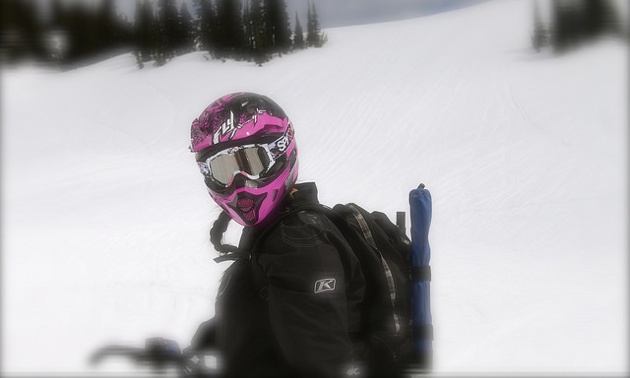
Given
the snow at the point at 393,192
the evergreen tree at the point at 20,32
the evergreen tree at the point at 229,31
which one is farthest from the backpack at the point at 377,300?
the evergreen tree at the point at 229,31

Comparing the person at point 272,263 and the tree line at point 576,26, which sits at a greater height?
the person at point 272,263

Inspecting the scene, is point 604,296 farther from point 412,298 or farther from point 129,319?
point 129,319

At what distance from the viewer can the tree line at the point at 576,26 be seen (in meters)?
26.3

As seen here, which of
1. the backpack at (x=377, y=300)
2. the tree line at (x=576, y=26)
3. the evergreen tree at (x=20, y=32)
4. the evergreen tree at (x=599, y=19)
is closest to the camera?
the backpack at (x=377, y=300)

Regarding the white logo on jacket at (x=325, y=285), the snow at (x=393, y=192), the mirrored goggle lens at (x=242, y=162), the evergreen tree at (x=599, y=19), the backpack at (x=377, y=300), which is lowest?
the snow at (x=393, y=192)

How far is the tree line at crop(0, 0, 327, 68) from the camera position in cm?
3603

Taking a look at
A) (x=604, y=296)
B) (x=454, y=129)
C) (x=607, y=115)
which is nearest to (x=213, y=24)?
(x=454, y=129)

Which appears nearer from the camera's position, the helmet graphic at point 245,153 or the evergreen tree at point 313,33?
the helmet graphic at point 245,153

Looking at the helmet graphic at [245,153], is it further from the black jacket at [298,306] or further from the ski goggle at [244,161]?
the black jacket at [298,306]

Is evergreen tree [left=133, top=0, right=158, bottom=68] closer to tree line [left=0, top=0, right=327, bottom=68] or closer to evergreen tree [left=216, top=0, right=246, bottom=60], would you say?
tree line [left=0, top=0, right=327, bottom=68]

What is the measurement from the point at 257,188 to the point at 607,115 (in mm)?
15578

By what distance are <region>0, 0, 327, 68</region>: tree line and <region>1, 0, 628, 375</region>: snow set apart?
21.6ft

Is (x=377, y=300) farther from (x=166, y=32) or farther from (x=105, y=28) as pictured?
(x=105, y=28)

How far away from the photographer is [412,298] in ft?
7.49
